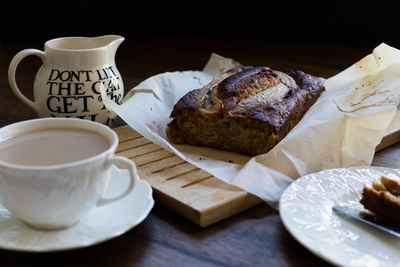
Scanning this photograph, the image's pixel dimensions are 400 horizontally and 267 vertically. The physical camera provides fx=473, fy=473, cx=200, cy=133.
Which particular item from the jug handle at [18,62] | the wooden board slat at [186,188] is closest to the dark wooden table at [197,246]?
the wooden board slat at [186,188]

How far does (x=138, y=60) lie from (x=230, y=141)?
111 centimetres

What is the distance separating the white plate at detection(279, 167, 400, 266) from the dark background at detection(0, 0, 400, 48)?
6.27 ft

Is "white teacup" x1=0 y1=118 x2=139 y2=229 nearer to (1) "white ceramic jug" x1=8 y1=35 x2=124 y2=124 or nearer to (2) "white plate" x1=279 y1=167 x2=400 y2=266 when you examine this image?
(2) "white plate" x1=279 y1=167 x2=400 y2=266

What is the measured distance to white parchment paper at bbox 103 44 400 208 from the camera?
1.33 metres

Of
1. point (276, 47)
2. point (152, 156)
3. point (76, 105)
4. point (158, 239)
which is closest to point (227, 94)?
point (152, 156)

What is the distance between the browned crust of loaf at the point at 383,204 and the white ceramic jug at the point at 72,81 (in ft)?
2.91

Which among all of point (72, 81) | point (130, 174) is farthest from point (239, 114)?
point (130, 174)

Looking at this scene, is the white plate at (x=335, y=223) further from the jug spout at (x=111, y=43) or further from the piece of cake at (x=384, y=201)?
the jug spout at (x=111, y=43)

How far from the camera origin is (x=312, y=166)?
1.39 m

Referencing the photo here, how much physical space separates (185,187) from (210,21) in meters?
2.18

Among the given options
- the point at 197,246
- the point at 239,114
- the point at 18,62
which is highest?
the point at 18,62

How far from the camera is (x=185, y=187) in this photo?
1222mm

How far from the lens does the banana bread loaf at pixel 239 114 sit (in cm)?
152

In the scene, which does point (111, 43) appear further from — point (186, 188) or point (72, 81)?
point (186, 188)
